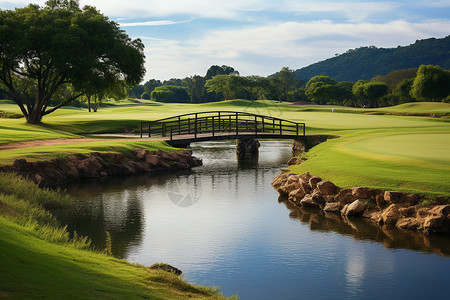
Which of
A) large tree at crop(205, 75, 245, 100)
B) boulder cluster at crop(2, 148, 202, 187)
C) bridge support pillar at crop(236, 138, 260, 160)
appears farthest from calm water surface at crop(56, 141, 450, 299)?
large tree at crop(205, 75, 245, 100)

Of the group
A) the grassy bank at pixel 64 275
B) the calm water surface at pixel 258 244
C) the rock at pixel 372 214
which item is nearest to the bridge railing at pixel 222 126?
the calm water surface at pixel 258 244

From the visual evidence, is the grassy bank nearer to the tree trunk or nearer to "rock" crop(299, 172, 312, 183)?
"rock" crop(299, 172, 312, 183)

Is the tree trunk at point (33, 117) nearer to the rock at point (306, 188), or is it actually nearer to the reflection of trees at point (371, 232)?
the rock at point (306, 188)

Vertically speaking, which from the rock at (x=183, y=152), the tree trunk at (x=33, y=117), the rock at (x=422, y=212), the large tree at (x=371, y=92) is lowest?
the rock at (x=422, y=212)

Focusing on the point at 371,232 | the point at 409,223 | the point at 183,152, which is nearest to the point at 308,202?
the point at 371,232

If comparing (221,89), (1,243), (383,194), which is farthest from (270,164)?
(221,89)

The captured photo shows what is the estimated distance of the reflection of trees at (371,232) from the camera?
1631 centimetres

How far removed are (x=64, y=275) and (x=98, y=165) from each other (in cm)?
2318

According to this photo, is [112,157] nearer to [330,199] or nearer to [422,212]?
[330,199]

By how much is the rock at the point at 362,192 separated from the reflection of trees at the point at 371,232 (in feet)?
3.43

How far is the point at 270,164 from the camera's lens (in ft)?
127

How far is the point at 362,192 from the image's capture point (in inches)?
802

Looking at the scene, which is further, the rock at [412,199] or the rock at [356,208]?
the rock at [356,208]

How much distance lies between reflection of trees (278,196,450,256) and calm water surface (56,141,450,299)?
3 centimetres
